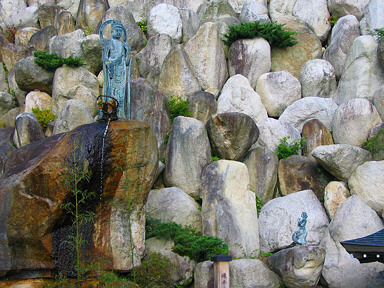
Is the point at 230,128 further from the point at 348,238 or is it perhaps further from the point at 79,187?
the point at 79,187

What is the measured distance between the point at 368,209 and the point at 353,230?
27.9 inches

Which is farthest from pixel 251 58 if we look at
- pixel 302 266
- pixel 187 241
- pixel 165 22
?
pixel 302 266

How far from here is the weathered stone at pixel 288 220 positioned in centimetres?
1120

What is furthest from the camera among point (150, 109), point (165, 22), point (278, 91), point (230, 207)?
point (165, 22)

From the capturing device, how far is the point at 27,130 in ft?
44.8

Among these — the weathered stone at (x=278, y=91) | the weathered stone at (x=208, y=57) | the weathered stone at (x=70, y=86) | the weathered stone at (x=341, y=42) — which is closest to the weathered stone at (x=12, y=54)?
the weathered stone at (x=70, y=86)

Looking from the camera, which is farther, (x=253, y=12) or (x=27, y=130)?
(x=253, y=12)

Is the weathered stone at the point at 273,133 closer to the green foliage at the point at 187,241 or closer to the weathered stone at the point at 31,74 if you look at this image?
the green foliage at the point at 187,241

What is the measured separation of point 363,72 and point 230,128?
5045 mm

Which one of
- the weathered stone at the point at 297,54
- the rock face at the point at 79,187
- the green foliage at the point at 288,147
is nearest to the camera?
the rock face at the point at 79,187

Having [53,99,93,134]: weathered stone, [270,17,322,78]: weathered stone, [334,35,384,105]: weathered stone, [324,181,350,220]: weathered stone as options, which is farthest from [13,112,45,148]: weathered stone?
[334,35,384,105]: weathered stone

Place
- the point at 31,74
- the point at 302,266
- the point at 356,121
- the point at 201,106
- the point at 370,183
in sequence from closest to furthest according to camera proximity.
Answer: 1. the point at 302,266
2. the point at 370,183
3. the point at 356,121
4. the point at 201,106
5. the point at 31,74

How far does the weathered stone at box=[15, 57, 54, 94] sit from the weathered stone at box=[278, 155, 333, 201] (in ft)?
28.0

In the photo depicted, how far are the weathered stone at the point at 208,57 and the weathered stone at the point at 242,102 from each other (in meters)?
0.93
